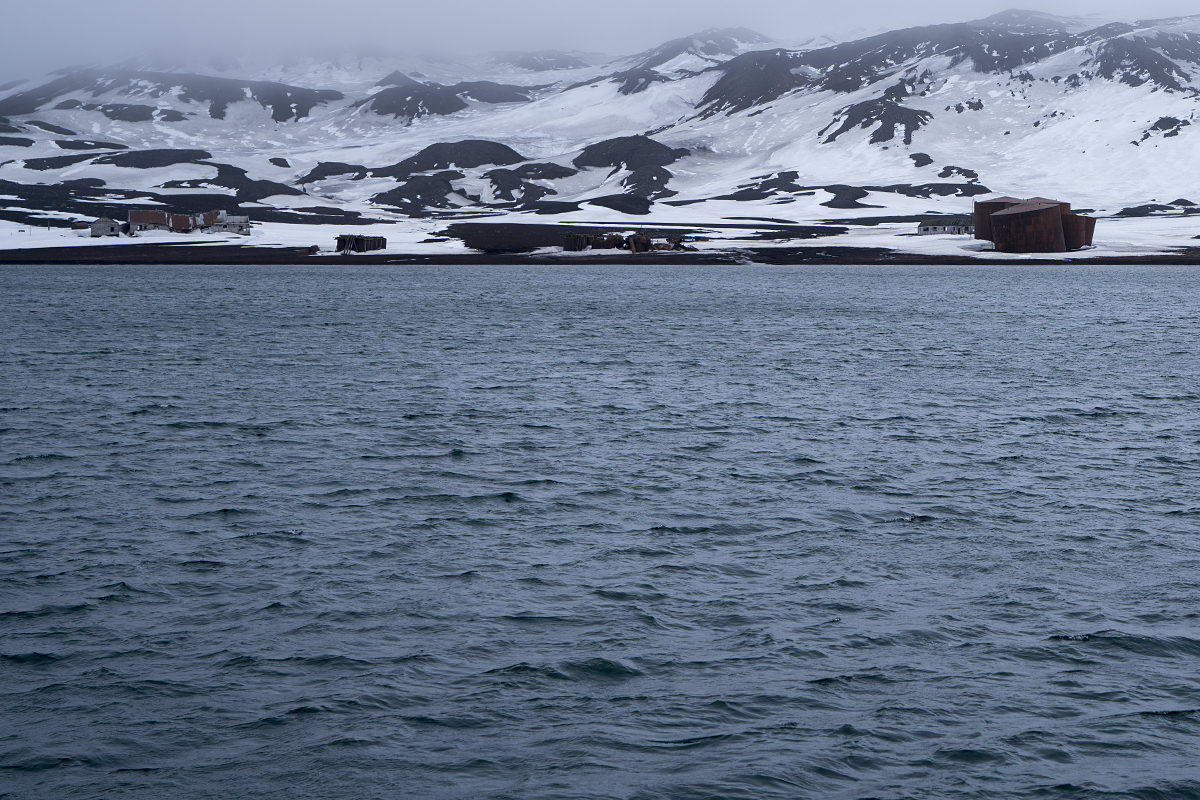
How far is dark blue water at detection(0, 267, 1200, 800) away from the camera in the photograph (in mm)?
13805

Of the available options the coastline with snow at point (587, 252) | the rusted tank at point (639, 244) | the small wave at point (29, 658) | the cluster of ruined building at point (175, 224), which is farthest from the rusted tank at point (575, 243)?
the small wave at point (29, 658)

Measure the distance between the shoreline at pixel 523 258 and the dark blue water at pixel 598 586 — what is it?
86.4 m

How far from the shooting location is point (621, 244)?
147500mm

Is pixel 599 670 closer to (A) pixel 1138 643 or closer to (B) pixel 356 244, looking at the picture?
(A) pixel 1138 643

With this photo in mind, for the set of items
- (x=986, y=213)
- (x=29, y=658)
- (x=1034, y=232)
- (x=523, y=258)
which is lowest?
(x=29, y=658)

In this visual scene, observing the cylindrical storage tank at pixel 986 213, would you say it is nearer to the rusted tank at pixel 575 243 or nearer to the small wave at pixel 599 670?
the rusted tank at pixel 575 243

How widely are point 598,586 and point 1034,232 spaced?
126 m

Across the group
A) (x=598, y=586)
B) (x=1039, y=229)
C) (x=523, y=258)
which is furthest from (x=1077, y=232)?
(x=598, y=586)

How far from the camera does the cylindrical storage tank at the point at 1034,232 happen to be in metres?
135

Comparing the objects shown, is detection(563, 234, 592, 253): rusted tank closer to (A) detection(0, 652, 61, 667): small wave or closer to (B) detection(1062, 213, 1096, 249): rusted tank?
(B) detection(1062, 213, 1096, 249): rusted tank

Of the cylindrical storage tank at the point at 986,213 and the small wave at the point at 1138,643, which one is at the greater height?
the cylindrical storage tank at the point at 986,213

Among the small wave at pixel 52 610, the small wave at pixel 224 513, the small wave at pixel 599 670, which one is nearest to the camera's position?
the small wave at pixel 599 670

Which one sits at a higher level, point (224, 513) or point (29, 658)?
point (224, 513)

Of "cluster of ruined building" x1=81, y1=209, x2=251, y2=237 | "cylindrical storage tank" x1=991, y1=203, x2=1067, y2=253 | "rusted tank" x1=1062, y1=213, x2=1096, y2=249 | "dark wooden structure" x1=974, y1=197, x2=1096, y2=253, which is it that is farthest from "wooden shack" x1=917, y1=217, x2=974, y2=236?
"cluster of ruined building" x1=81, y1=209, x2=251, y2=237
